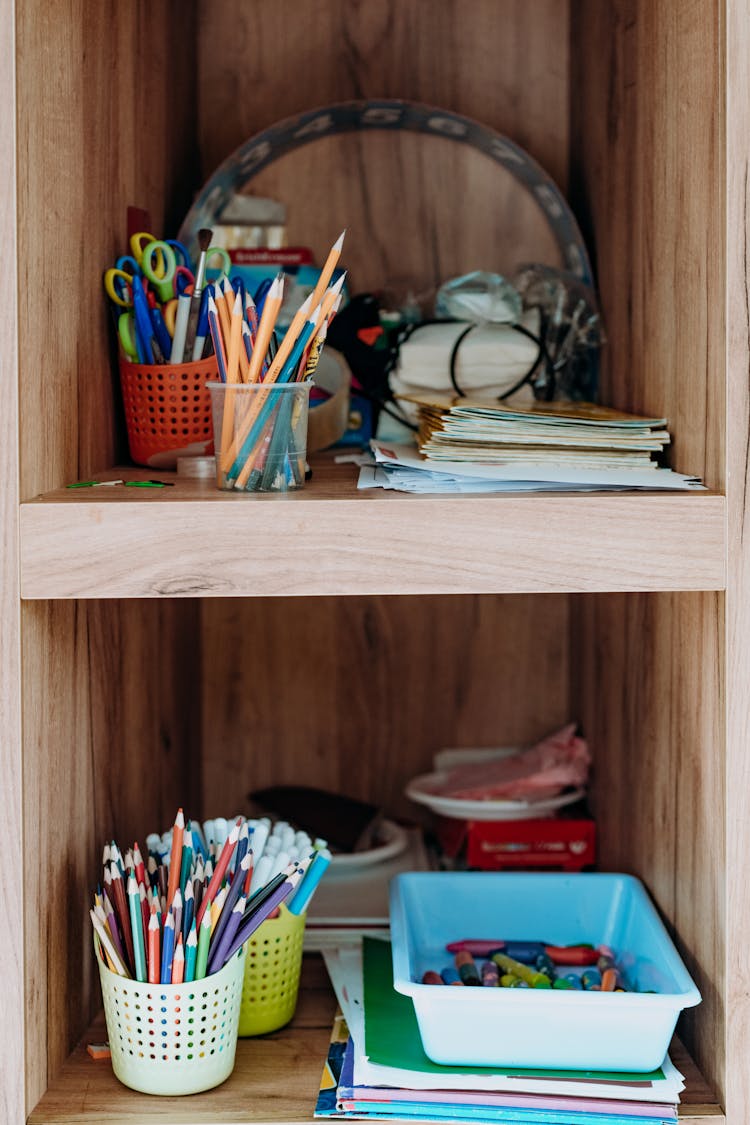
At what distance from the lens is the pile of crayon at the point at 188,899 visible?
2.81ft

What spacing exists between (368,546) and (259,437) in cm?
14

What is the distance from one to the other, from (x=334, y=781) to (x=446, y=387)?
509 millimetres

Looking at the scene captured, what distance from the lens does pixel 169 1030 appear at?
852mm

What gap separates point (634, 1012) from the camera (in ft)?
2.76

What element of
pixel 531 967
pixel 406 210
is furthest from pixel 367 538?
pixel 406 210

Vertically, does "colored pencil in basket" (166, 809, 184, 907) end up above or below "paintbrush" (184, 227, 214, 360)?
below

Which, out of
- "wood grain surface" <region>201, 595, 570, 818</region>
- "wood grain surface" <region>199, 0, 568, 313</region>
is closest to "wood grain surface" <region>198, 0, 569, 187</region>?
"wood grain surface" <region>199, 0, 568, 313</region>

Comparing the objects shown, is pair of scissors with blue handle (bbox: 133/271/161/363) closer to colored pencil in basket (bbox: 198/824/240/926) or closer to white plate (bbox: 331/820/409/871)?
colored pencil in basket (bbox: 198/824/240/926)

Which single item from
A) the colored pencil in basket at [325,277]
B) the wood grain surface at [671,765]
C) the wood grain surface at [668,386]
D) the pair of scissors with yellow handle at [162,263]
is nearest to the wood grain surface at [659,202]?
the wood grain surface at [668,386]

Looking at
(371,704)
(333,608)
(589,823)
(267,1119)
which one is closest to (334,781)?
(371,704)

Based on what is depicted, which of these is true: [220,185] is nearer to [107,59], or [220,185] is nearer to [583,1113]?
[107,59]

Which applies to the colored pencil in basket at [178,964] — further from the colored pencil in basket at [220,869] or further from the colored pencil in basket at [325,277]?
the colored pencil in basket at [325,277]

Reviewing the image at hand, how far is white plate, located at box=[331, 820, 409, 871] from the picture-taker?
1.29 m

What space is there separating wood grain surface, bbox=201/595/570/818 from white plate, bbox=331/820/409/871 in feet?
0.29
